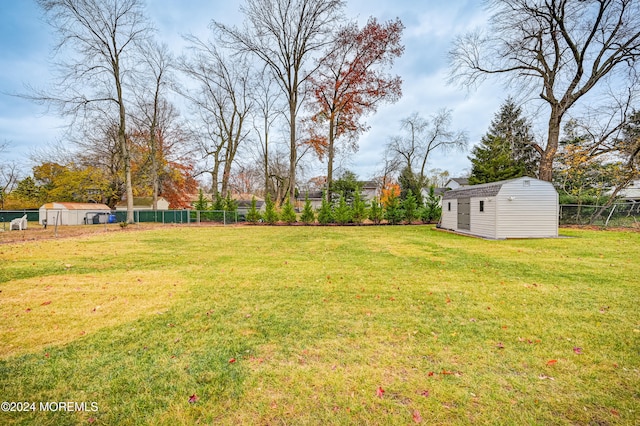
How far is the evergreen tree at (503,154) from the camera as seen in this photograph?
70.5ft

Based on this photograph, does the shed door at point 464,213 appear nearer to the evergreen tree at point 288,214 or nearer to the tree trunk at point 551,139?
the tree trunk at point 551,139

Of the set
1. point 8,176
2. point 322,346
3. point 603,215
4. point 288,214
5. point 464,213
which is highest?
point 8,176

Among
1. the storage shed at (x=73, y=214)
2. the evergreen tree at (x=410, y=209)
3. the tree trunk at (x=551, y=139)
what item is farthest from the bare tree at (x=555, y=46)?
the storage shed at (x=73, y=214)

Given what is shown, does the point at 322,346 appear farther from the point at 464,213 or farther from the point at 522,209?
the point at 464,213

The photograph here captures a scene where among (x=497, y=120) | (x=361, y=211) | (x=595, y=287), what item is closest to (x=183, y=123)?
(x=361, y=211)

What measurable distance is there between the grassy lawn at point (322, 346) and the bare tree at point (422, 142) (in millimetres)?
26243

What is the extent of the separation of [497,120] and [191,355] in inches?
1213

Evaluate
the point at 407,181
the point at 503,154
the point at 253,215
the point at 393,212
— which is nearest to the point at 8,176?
the point at 253,215

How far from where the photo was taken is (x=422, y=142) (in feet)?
98.9

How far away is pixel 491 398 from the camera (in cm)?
191

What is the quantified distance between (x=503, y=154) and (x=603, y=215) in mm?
7499

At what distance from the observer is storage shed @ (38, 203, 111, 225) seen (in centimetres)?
1911

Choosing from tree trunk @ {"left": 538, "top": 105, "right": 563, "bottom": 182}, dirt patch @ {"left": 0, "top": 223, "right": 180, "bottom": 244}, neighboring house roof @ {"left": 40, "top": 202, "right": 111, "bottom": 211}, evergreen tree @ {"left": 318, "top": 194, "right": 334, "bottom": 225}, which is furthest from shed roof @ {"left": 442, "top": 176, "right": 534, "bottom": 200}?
neighboring house roof @ {"left": 40, "top": 202, "right": 111, "bottom": 211}

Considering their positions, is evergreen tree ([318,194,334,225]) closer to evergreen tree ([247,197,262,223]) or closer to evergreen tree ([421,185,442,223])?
evergreen tree ([247,197,262,223])
